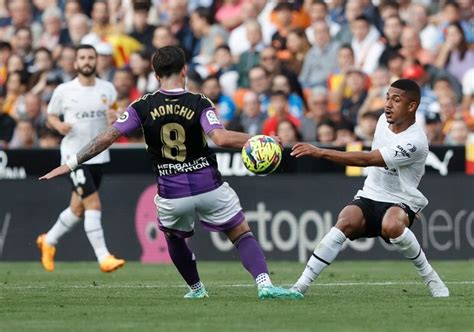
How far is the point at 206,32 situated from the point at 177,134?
1268cm

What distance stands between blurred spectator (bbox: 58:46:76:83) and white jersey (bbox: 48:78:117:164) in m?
6.74

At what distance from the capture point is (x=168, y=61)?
36.3ft

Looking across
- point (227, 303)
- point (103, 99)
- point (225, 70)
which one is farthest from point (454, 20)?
point (227, 303)

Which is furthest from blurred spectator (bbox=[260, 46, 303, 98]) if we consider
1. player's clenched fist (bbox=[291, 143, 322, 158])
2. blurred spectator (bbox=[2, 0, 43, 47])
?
player's clenched fist (bbox=[291, 143, 322, 158])

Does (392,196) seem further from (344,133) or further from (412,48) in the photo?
(412,48)

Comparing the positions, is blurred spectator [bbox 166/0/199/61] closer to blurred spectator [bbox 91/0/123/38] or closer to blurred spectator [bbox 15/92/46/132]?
blurred spectator [bbox 91/0/123/38]

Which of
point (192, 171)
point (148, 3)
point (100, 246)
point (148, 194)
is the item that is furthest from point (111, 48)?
point (192, 171)

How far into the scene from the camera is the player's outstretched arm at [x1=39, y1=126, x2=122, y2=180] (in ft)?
36.5

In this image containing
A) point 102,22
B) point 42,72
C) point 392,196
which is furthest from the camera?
point 102,22

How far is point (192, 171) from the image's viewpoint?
36.8 ft

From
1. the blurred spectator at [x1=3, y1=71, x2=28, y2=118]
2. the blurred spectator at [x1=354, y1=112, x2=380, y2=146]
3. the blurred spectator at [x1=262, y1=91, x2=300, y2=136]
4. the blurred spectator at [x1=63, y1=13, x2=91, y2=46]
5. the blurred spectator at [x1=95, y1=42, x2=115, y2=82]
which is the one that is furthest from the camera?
the blurred spectator at [x1=63, y1=13, x2=91, y2=46]

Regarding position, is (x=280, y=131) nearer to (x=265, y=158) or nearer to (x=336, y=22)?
(x=336, y=22)

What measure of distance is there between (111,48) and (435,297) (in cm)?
1294

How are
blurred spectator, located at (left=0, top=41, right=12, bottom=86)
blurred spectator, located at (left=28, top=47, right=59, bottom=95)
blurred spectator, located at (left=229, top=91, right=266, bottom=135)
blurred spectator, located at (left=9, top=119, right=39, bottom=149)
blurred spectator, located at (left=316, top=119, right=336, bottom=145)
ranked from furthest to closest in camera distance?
1. blurred spectator, located at (left=0, top=41, right=12, bottom=86)
2. blurred spectator, located at (left=28, top=47, right=59, bottom=95)
3. blurred spectator, located at (left=9, top=119, right=39, bottom=149)
4. blurred spectator, located at (left=229, top=91, right=266, bottom=135)
5. blurred spectator, located at (left=316, top=119, right=336, bottom=145)
